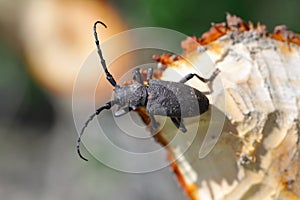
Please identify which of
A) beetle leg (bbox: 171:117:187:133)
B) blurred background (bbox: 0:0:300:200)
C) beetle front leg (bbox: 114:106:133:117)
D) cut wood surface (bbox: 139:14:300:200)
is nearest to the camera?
cut wood surface (bbox: 139:14:300:200)

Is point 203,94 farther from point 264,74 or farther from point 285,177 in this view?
point 285,177

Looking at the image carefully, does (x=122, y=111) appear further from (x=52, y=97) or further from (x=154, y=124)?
(x=52, y=97)

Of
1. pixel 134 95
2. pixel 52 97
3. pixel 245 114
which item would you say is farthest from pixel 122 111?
pixel 52 97

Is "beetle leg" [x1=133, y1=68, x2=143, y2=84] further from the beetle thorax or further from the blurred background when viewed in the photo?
the blurred background

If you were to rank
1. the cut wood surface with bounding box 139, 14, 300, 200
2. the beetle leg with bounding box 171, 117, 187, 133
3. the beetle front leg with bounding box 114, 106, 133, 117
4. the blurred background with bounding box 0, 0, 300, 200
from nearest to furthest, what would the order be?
the cut wood surface with bounding box 139, 14, 300, 200, the beetle leg with bounding box 171, 117, 187, 133, the beetle front leg with bounding box 114, 106, 133, 117, the blurred background with bounding box 0, 0, 300, 200

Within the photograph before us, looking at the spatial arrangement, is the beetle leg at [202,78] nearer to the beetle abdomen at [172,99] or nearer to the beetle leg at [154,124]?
the beetle abdomen at [172,99]

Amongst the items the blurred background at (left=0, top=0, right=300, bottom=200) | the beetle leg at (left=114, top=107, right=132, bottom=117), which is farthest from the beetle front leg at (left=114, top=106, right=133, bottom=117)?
the blurred background at (left=0, top=0, right=300, bottom=200)
